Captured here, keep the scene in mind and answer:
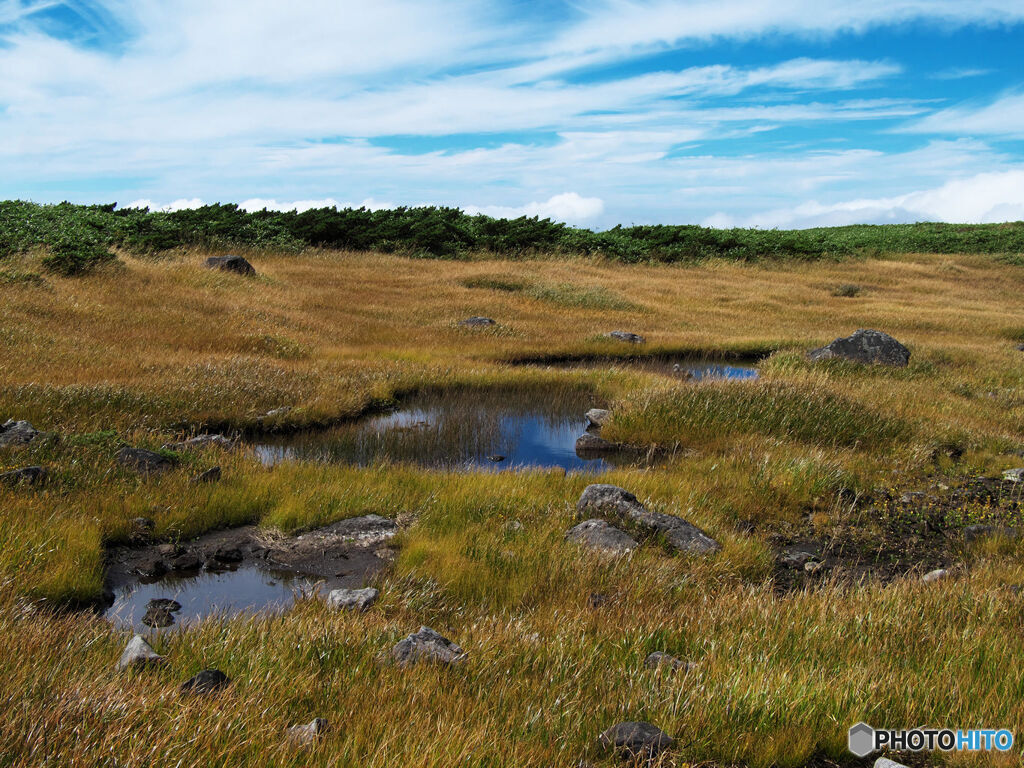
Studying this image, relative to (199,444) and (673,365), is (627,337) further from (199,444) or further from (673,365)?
(199,444)

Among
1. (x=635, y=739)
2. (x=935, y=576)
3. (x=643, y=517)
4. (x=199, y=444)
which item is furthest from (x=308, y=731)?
(x=199, y=444)

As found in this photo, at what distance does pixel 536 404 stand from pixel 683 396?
3.09m

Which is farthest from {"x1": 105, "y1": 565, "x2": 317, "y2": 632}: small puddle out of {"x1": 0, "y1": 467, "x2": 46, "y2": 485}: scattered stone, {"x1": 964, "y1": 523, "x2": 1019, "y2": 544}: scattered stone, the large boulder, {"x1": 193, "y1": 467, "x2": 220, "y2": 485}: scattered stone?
{"x1": 964, "y1": 523, "x2": 1019, "y2": 544}: scattered stone

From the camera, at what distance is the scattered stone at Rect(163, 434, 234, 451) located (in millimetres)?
9130

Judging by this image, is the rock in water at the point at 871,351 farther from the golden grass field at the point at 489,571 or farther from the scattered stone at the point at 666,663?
the scattered stone at the point at 666,663

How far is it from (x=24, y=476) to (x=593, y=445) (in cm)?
778

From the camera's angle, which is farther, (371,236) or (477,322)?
(371,236)

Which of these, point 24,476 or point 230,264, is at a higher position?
point 230,264

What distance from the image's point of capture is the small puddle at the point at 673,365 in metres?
17.8

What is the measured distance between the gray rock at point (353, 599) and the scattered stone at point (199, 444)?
443cm

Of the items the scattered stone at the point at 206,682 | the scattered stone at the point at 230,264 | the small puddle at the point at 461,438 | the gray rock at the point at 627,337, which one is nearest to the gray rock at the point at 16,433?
the small puddle at the point at 461,438

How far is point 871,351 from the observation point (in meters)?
17.8

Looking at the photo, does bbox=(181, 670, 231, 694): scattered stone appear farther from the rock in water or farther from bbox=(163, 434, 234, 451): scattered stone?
the rock in water

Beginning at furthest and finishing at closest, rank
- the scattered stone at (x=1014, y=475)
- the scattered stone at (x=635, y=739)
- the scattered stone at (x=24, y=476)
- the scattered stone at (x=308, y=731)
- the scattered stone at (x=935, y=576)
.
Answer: the scattered stone at (x=1014, y=475)
the scattered stone at (x=24, y=476)
the scattered stone at (x=935, y=576)
the scattered stone at (x=635, y=739)
the scattered stone at (x=308, y=731)
